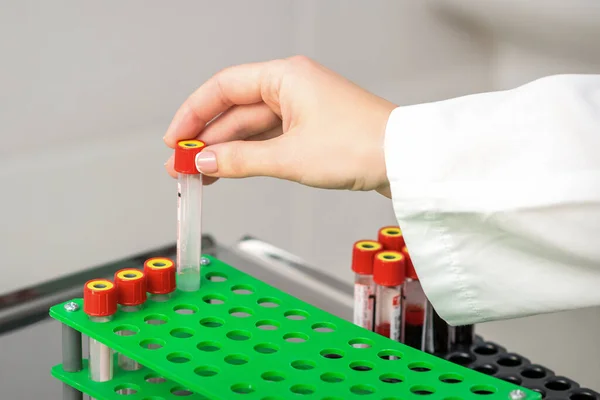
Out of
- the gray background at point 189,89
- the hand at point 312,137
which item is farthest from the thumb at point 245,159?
the gray background at point 189,89

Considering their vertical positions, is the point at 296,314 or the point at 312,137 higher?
the point at 312,137

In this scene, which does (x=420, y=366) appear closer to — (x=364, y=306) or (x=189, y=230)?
(x=364, y=306)

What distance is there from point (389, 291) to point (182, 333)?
0.61 ft

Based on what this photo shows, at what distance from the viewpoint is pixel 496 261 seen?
638mm

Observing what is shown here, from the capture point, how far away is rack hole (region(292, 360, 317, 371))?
65 centimetres

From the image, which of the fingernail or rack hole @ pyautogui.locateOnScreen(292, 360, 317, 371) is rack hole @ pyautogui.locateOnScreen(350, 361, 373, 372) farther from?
the fingernail

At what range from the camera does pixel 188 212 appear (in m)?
0.75

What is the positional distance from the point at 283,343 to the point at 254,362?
0.04 metres

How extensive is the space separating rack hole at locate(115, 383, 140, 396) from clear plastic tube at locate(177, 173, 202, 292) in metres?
0.10

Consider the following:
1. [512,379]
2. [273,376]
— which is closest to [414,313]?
[512,379]

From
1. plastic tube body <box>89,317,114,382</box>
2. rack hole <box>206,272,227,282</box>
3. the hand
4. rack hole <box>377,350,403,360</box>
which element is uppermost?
the hand

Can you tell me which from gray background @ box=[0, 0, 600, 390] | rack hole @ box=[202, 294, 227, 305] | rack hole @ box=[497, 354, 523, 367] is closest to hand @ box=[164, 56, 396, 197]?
rack hole @ box=[202, 294, 227, 305]

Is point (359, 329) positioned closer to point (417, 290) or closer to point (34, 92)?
point (417, 290)

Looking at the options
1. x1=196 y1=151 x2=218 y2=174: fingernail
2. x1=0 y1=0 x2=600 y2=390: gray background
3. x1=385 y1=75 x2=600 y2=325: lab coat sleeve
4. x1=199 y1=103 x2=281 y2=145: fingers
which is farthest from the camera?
x1=0 y1=0 x2=600 y2=390: gray background
